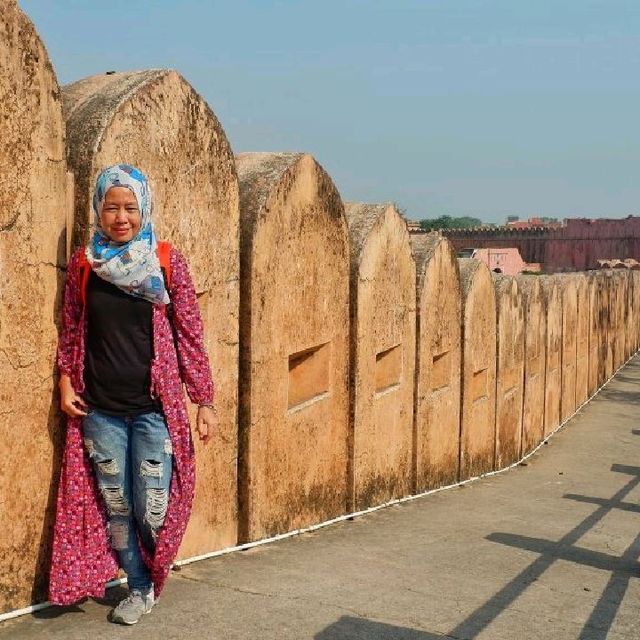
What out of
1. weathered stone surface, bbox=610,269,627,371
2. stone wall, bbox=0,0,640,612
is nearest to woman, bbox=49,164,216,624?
stone wall, bbox=0,0,640,612

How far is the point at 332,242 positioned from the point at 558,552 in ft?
6.19

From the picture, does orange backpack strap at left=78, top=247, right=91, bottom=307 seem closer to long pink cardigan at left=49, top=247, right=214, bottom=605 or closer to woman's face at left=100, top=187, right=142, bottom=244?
long pink cardigan at left=49, top=247, right=214, bottom=605

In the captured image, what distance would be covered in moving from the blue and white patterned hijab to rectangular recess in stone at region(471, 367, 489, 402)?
5093 millimetres

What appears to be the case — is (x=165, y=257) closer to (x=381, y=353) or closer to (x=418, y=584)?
(x=418, y=584)

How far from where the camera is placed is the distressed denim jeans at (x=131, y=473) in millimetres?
3150

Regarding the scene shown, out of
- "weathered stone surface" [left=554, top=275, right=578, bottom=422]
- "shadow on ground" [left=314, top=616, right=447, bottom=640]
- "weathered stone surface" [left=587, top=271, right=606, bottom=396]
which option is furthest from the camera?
"weathered stone surface" [left=587, top=271, right=606, bottom=396]

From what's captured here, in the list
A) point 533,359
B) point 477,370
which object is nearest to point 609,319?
point 533,359

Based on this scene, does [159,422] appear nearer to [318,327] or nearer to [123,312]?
[123,312]

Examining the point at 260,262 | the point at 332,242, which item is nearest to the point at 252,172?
the point at 260,262

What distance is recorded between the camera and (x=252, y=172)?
4402mm

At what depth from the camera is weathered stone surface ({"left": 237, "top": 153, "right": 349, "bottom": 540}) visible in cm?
427

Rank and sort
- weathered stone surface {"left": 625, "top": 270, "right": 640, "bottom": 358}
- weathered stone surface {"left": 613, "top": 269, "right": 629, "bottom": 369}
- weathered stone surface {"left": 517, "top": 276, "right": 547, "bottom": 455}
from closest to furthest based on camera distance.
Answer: weathered stone surface {"left": 517, "top": 276, "right": 547, "bottom": 455} → weathered stone surface {"left": 613, "top": 269, "right": 629, "bottom": 369} → weathered stone surface {"left": 625, "top": 270, "right": 640, "bottom": 358}

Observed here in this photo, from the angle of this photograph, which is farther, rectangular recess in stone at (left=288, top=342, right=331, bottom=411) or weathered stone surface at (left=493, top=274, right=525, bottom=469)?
weathered stone surface at (left=493, top=274, right=525, bottom=469)

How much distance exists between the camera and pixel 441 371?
7039 mm
